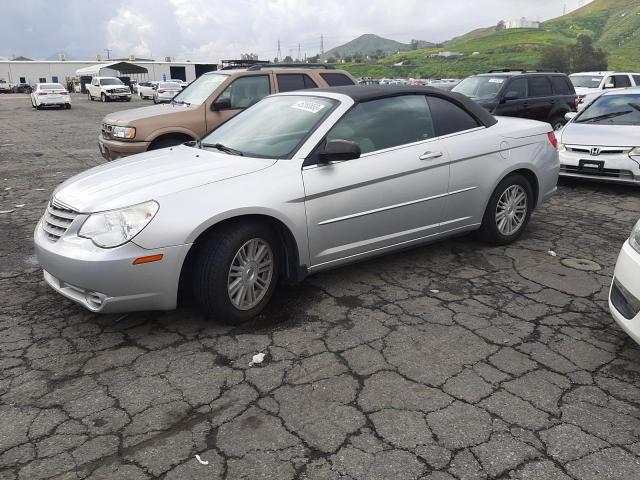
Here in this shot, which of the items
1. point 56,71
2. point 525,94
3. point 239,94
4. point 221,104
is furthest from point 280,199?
point 56,71

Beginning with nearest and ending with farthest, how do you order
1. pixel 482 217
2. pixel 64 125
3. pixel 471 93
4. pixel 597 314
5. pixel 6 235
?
pixel 597 314, pixel 482 217, pixel 6 235, pixel 471 93, pixel 64 125

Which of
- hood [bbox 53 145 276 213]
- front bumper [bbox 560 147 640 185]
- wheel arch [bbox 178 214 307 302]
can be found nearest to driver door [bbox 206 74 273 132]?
hood [bbox 53 145 276 213]

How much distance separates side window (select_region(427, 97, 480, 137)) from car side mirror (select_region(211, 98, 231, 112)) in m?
→ 3.98

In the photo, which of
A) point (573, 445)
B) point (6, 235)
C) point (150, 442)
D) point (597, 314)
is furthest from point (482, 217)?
point (6, 235)

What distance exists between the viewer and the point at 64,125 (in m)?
19.6

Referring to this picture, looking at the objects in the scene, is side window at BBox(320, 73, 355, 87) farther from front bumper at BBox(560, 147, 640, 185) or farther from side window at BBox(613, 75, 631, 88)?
side window at BBox(613, 75, 631, 88)

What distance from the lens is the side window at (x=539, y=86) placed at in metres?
11.8

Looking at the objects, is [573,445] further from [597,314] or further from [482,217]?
[482,217]

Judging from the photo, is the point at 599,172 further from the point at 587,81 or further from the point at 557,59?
the point at 557,59

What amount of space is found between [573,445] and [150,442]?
80.4 inches

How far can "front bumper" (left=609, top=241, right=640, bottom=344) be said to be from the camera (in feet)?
9.77

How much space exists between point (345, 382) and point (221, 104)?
5785 mm

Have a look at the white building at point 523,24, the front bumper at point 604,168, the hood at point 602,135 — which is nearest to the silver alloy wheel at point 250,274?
the front bumper at point 604,168

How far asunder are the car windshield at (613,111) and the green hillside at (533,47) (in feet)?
195
